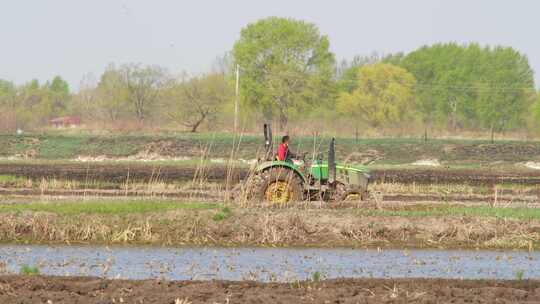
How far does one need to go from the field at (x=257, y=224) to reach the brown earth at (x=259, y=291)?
24 millimetres

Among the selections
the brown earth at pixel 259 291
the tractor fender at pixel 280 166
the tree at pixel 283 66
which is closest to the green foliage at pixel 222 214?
the tractor fender at pixel 280 166

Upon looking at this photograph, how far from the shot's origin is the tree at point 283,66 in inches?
3622

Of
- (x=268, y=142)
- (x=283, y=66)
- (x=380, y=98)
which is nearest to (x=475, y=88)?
(x=380, y=98)

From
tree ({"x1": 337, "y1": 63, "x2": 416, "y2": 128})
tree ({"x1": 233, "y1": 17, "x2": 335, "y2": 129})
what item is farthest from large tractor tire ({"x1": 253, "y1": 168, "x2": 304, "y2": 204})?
tree ({"x1": 337, "y1": 63, "x2": 416, "y2": 128})

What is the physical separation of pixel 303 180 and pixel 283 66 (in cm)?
6917

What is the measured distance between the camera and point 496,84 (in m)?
105

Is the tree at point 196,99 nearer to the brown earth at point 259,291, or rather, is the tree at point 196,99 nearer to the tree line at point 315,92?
the tree line at point 315,92

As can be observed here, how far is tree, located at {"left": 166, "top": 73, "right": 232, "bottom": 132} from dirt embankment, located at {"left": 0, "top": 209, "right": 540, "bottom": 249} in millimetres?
61442

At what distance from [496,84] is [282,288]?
95002 mm

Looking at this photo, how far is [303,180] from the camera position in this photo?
24344mm

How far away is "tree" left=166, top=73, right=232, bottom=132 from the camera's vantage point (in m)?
86.9

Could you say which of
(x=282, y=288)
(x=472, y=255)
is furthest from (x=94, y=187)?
(x=282, y=288)

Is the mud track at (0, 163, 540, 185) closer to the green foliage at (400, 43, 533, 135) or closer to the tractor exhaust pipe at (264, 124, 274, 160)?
the tractor exhaust pipe at (264, 124, 274, 160)

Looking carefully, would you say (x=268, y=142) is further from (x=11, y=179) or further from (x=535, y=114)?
(x=535, y=114)
